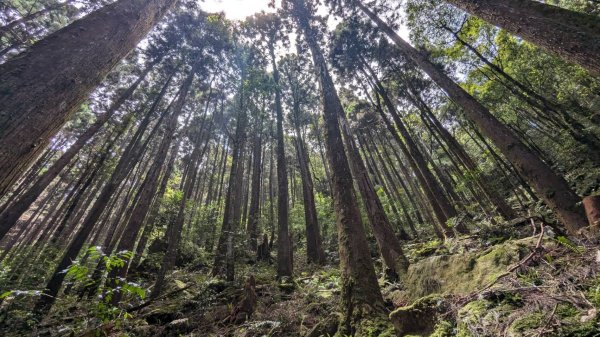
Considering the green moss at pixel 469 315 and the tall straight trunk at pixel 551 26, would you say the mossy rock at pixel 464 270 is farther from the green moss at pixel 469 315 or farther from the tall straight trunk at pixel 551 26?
the tall straight trunk at pixel 551 26

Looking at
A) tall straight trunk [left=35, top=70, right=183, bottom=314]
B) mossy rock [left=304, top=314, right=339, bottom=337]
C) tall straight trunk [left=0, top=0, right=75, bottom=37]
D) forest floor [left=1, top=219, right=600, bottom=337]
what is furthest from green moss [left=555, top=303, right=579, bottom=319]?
tall straight trunk [left=0, top=0, right=75, bottom=37]

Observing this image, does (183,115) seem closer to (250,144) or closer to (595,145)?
(250,144)

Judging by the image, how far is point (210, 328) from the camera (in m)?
5.83

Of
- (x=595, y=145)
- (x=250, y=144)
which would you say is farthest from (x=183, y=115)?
(x=595, y=145)

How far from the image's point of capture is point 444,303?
316 centimetres

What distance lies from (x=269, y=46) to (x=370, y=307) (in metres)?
17.5

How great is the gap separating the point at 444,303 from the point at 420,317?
35cm

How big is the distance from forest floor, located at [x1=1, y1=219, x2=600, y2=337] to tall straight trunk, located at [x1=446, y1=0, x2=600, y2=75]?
2922 mm

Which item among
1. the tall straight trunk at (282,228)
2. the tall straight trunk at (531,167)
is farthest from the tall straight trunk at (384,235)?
the tall straight trunk at (282,228)

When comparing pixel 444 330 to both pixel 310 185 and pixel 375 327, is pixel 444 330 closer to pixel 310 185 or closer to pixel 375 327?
pixel 375 327

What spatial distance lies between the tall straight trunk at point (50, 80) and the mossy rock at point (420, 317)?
13.8 feet

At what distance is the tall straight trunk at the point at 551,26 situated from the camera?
3941 millimetres

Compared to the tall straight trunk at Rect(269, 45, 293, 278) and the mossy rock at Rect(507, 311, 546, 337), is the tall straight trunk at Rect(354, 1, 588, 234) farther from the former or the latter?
the tall straight trunk at Rect(269, 45, 293, 278)

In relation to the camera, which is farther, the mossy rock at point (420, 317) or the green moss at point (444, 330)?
the mossy rock at point (420, 317)
